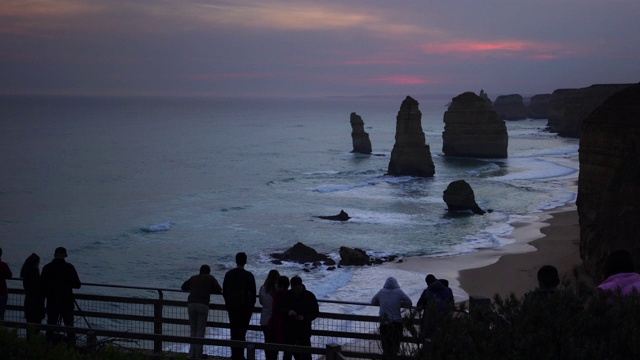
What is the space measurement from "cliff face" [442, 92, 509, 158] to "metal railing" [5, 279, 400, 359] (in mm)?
68897

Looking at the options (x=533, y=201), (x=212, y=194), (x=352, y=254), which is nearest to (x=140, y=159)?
(x=212, y=194)

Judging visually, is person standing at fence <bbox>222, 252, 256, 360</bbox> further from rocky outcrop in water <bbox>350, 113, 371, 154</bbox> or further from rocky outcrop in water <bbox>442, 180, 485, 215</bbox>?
rocky outcrop in water <bbox>350, 113, 371, 154</bbox>

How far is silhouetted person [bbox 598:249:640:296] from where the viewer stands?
7.57 m

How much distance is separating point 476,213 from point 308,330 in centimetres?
4117

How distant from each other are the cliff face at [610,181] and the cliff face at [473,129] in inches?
2594

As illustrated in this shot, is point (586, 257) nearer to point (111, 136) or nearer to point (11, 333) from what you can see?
point (11, 333)

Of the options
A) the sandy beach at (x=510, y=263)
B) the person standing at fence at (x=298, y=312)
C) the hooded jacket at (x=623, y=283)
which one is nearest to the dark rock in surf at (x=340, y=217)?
the sandy beach at (x=510, y=263)

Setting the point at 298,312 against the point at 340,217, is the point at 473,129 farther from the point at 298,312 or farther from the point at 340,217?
the point at 298,312

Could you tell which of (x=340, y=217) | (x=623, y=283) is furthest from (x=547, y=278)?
(x=340, y=217)

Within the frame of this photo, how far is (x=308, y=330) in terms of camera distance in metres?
10.6

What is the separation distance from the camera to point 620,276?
25.6 feet

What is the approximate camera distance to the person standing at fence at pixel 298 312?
34.5 ft

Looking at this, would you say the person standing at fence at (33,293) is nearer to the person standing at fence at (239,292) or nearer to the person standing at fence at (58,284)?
the person standing at fence at (58,284)

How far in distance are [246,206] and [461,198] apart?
17489 millimetres
